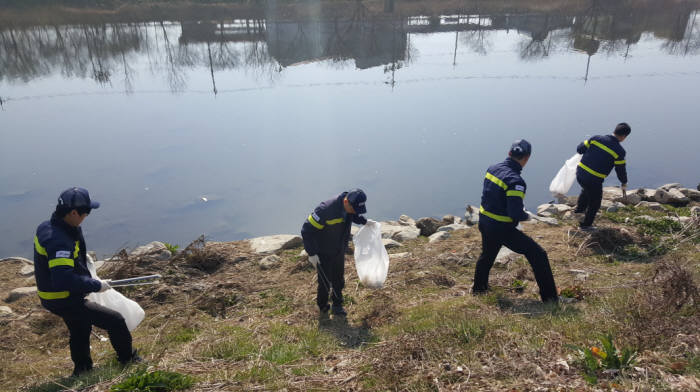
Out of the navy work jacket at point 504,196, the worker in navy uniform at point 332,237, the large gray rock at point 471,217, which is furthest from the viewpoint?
the large gray rock at point 471,217

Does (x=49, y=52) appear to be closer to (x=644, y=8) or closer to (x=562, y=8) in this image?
(x=562, y=8)

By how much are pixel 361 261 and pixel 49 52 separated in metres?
23.4

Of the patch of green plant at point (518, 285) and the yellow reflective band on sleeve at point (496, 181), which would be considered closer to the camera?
the yellow reflective band on sleeve at point (496, 181)

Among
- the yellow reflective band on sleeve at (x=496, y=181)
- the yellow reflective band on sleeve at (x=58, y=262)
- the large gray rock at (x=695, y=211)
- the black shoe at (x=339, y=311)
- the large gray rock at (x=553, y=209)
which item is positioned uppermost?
the yellow reflective band on sleeve at (x=496, y=181)

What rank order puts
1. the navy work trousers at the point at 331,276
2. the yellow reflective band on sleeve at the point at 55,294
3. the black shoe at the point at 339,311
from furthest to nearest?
the black shoe at the point at 339,311 → the navy work trousers at the point at 331,276 → the yellow reflective band on sleeve at the point at 55,294

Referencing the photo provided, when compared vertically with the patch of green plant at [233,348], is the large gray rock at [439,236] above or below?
below

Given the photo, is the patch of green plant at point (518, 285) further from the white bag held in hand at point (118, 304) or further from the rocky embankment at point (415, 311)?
the white bag held in hand at point (118, 304)

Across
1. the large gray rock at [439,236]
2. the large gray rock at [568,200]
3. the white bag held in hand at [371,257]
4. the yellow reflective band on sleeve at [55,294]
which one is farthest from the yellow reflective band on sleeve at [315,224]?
the large gray rock at [568,200]

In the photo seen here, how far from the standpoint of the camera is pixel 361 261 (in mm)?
5359

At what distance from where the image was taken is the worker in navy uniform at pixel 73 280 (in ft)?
12.1

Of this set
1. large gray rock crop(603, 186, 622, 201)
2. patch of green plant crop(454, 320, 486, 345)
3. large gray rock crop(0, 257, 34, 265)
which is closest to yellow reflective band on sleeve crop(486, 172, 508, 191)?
patch of green plant crop(454, 320, 486, 345)

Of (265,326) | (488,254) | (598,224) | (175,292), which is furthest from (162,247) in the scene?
(598,224)

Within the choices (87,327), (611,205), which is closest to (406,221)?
(611,205)

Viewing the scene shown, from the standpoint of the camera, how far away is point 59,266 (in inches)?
145
